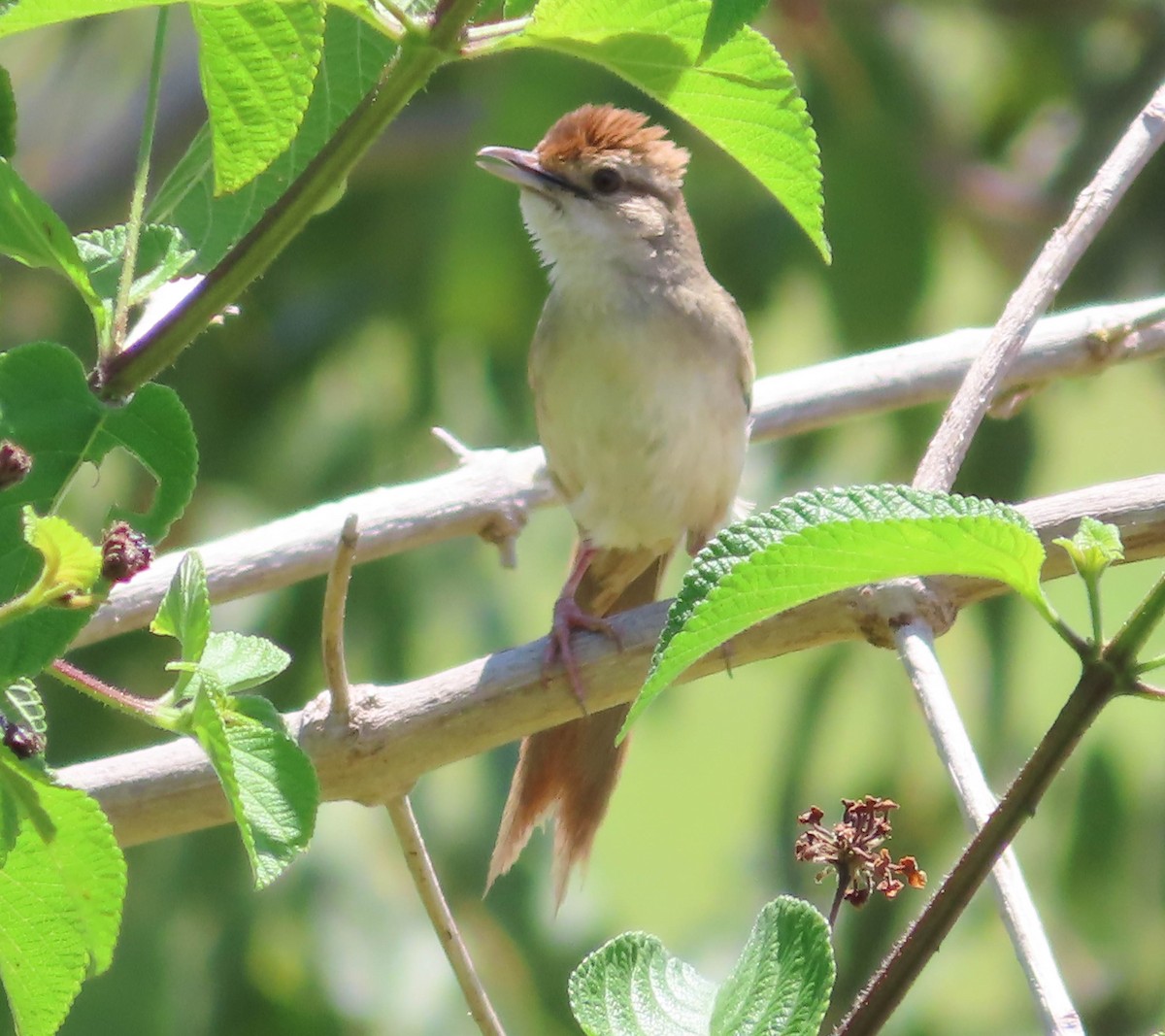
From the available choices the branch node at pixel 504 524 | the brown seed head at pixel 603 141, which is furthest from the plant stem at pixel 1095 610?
the brown seed head at pixel 603 141

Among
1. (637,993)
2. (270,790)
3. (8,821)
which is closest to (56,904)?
(8,821)

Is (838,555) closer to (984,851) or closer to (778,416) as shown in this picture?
(984,851)

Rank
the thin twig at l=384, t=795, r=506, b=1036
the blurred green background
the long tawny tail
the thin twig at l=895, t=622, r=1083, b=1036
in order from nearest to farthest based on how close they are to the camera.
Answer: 1. the thin twig at l=895, t=622, r=1083, b=1036
2. the thin twig at l=384, t=795, r=506, b=1036
3. the long tawny tail
4. the blurred green background

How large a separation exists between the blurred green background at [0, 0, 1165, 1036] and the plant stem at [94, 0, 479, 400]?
10.9ft

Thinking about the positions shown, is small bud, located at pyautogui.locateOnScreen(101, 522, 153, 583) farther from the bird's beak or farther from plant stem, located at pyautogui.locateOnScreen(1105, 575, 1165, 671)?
the bird's beak

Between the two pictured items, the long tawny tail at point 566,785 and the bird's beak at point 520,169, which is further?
the bird's beak at point 520,169

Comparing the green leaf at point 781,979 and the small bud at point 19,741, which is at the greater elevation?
the small bud at point 19,741

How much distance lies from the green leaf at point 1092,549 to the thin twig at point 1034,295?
Result: 107 cm

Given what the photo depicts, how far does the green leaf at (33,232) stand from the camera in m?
1.30

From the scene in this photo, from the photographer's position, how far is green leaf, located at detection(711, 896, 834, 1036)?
3.92 feet

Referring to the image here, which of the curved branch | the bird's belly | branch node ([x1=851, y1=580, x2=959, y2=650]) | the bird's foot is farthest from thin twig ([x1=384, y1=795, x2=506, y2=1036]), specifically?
the bird's belly

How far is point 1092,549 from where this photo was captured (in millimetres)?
1243

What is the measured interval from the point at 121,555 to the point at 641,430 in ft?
8.64

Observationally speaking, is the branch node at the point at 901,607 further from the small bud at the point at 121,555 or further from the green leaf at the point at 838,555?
the small bud at the point at 121,555
